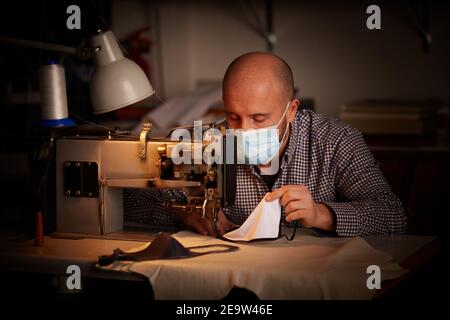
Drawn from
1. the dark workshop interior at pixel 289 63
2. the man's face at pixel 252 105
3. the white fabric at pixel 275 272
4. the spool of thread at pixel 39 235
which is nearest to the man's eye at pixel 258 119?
the man's face at pixel 252 105

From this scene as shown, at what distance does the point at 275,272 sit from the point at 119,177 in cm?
71

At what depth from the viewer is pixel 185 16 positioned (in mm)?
5070

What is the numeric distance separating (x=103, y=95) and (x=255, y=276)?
2.50 feet

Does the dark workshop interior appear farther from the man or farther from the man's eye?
the man's eye

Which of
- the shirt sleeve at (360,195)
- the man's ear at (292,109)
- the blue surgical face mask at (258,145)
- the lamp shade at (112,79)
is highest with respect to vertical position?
the lamp shade at (112,79)

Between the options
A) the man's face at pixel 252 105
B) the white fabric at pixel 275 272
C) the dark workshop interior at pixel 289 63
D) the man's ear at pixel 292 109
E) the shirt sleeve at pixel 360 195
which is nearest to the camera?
the white fabric at pixel 275 272

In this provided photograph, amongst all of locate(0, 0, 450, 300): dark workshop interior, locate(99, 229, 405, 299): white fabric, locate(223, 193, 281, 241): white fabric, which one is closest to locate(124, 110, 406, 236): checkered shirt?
locate(223, 193, 281, 241): white fabric

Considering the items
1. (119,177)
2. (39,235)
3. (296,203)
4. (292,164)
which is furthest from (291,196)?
(39,235)

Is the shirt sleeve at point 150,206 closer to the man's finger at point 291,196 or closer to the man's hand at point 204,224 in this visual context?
the man's hand at point 204,224

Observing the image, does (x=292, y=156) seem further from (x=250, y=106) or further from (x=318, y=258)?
(x=318, y=258)

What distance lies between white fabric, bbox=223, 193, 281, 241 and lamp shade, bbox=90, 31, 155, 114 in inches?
19.2

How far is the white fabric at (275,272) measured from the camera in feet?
7.47

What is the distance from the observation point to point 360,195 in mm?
2941

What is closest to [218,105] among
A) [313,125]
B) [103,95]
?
[313,125]
